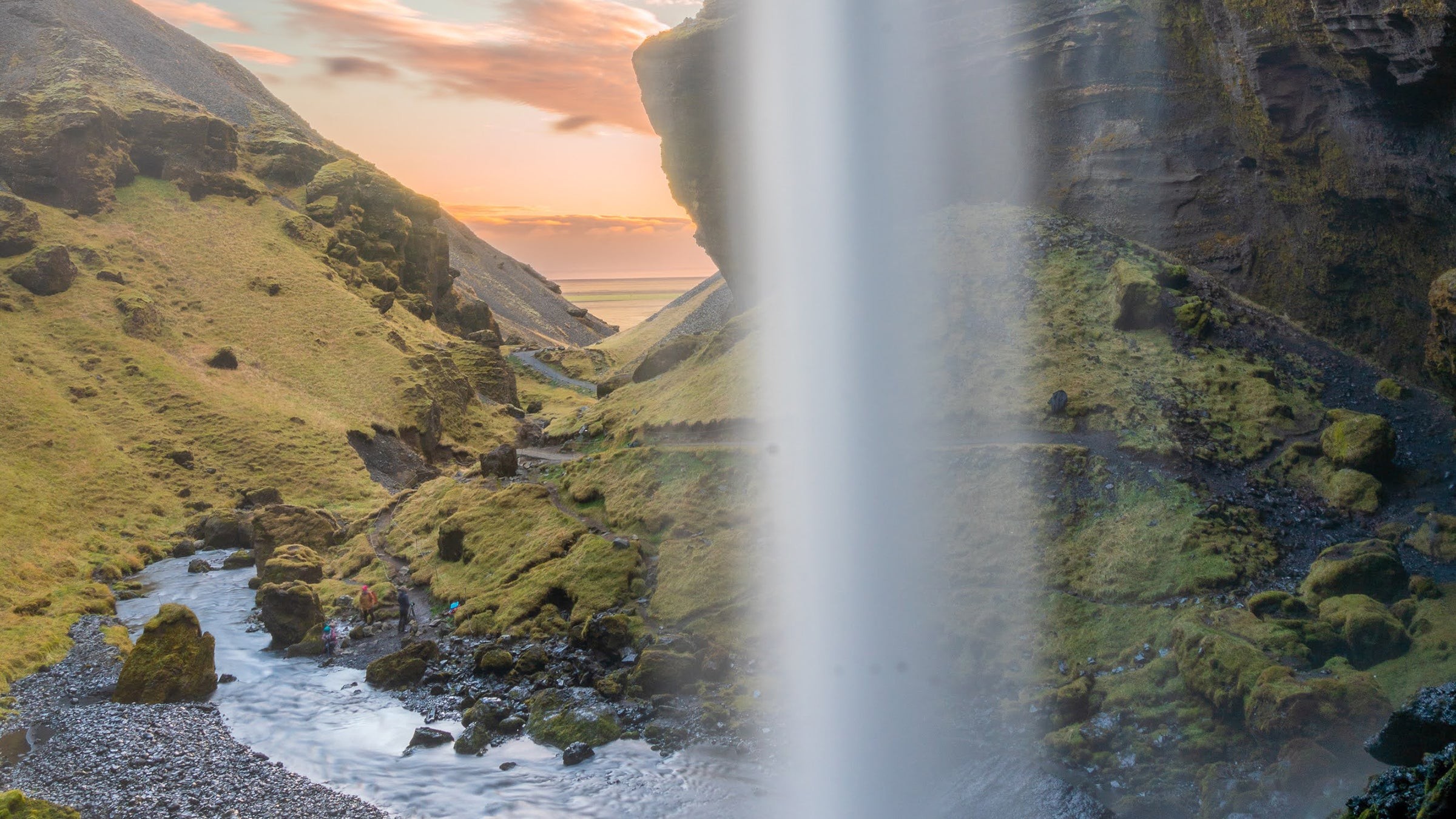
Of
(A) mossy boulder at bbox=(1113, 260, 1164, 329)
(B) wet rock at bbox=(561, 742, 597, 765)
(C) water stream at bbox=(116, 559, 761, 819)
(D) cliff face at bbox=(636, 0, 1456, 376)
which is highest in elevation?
(D) cliff face at bbox=(636, 0, 1456, 376)

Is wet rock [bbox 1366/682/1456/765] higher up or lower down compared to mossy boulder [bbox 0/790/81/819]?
higher up

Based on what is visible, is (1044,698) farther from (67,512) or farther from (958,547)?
(67,512)

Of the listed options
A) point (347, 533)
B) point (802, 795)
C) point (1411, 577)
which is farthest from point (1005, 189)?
point (347, 533)

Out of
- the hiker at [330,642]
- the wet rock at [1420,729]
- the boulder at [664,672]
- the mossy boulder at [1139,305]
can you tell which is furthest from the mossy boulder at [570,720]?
the mossy boulder at [1139,305]

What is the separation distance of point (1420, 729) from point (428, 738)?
20.3 metres

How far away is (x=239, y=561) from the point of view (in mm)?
40156

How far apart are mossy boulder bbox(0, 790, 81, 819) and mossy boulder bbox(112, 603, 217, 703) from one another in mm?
8063

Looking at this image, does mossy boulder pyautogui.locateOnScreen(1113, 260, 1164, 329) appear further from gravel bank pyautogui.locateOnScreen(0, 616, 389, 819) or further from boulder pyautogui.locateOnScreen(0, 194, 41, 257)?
boulder pyautogui.locateOnScreen(0, 194, 41, 257)

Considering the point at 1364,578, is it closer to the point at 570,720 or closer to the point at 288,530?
the point at 570,720

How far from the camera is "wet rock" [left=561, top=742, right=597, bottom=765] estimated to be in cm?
2038

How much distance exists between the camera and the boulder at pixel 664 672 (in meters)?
23.0

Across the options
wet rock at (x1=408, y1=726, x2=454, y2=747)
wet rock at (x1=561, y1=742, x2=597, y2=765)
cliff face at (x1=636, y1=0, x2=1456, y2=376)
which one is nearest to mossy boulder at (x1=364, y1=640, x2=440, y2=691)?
wet rock at (x1=408, y1=726, x2=454, y2=747)

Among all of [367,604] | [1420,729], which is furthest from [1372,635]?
[367,604]

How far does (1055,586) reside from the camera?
23.5 metres
